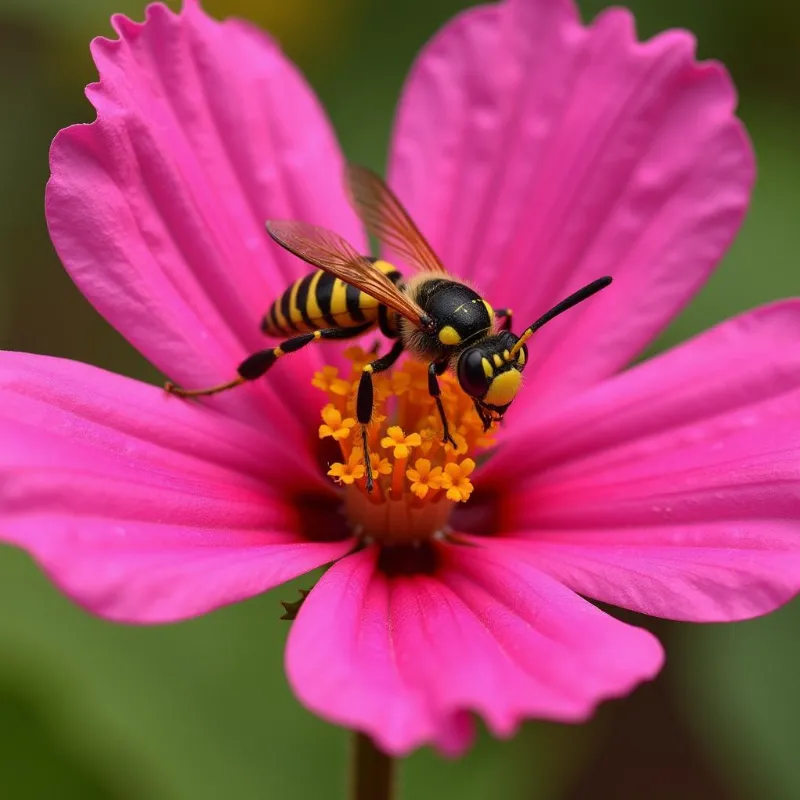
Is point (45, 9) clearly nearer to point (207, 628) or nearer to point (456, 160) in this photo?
point (456, 160)

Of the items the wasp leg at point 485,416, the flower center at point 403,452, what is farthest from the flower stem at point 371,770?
the wasp leg at point 485,416

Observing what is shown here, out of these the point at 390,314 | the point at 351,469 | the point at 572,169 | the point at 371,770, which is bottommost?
the point at 371,770

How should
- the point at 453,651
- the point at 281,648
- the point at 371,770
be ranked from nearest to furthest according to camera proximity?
the point at 453,651 < the point at 371,770 < the point at 281,648

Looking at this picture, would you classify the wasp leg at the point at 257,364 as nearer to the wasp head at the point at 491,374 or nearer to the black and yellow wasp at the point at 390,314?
the black and yellow wasp at the point at 390,314

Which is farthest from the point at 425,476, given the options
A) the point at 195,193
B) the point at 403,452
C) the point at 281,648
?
the point at 281,648

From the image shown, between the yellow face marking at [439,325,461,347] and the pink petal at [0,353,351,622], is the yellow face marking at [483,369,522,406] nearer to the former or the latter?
the yellow face marking at [439,325,461,347]

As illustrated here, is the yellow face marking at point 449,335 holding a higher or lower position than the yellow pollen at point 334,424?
higher

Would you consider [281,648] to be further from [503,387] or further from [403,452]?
[503,387]
